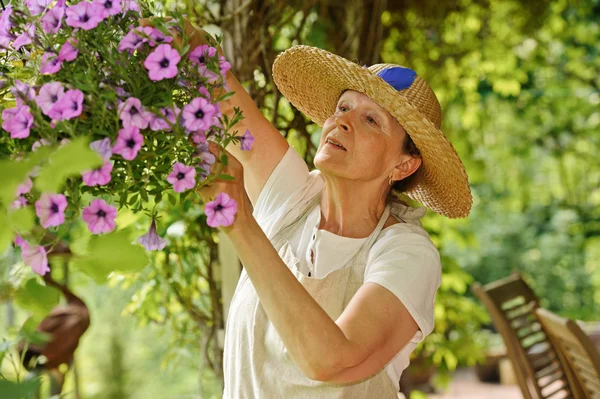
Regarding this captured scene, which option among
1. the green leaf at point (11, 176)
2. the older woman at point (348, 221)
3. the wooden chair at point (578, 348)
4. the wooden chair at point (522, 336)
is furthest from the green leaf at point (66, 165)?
the wooden chair at point (522, 336)

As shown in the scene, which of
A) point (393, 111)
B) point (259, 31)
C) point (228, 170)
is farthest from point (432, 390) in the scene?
point (228, 170)

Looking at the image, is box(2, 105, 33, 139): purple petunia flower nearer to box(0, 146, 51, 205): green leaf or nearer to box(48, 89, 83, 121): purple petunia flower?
box(48, 89, 83, 121): purple petunia flower

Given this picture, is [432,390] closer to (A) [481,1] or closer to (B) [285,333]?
(A) [481,1]

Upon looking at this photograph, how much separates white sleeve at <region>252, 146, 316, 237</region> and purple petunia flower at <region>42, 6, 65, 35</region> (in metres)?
0.75

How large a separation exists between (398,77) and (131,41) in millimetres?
719

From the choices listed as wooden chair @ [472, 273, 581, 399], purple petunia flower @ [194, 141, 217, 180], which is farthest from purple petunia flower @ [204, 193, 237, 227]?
wooden chair @ [472, 273, 581, 399]

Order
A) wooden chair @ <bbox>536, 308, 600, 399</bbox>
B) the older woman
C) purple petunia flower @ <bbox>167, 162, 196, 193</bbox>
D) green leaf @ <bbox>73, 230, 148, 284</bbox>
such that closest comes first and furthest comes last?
green leaf @ <bbox>73, 230, 148, 284</bbox>, purple petunia flower @ <bbox>167, 162, 196, 193</bbox>, the older woman, wooden chair @ <bbox>536, 308, 600, 399</bbox>

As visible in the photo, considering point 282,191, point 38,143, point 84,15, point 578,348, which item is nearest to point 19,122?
point 38,143

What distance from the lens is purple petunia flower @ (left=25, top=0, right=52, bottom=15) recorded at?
2.68 feet

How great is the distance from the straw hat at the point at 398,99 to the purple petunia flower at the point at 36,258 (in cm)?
82

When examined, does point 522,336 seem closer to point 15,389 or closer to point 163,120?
point 163,120

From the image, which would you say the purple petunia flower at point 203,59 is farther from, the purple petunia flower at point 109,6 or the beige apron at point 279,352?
the beige apron at point 279,352

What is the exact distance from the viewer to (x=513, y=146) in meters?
7.20

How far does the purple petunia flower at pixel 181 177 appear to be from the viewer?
2.78 feet
